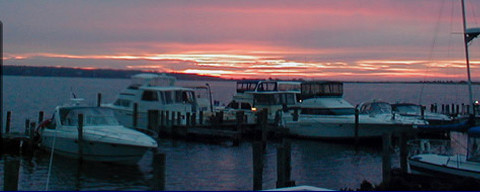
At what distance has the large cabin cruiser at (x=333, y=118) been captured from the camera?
29062mm

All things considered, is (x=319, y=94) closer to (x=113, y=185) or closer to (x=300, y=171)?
(x=300, y=171)

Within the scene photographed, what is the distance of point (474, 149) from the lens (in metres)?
16.2

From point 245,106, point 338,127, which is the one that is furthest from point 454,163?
point 245,106

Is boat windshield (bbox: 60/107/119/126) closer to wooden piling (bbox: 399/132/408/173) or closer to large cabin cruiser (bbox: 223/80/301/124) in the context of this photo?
wooden piling (bbox: 399/132/408/173)

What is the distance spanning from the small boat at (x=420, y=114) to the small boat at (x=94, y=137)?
20074 mm

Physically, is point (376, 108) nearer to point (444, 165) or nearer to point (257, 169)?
point (444, 165)

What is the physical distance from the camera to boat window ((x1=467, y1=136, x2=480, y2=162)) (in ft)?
52.2

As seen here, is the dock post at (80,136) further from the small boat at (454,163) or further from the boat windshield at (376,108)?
the boat windshield at (376,108)

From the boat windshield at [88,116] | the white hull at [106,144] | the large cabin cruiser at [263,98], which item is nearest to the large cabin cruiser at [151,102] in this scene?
the large cabin cruiser at [263,98]

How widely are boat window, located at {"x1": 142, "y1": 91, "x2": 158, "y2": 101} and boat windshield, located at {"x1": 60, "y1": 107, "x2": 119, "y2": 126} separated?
8697 millimetres

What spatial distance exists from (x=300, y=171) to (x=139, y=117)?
12923 mm

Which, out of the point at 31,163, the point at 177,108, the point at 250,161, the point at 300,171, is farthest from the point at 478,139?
the point at 177,108

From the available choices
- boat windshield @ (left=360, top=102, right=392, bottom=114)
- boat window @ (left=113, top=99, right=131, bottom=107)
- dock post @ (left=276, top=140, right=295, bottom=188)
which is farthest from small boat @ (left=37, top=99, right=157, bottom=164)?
boat windshield @ (left=360, top=102, right=392, bottom=114)

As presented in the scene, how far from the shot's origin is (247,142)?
30.0 meters
